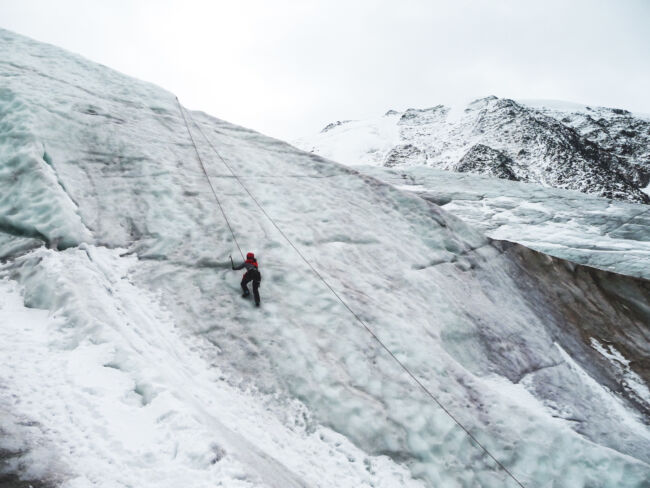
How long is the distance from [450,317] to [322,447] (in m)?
5.24

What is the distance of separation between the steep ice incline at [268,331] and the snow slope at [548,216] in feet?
9.76

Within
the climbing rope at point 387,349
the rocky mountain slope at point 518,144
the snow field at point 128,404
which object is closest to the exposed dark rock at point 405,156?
the rocky mountain slope at point 518,144

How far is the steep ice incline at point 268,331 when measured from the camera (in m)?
5.09

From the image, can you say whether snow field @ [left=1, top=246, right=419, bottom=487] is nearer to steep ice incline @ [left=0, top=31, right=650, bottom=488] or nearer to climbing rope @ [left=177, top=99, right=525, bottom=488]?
steep ice incline @ [left=0, top=31, right=650, bottom=488]

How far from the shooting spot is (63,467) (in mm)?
3893

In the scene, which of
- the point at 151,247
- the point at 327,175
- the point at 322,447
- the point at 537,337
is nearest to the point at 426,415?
the point at 322,447

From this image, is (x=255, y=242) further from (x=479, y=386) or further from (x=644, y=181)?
(x=644, y=181)

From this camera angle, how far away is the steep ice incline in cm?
509

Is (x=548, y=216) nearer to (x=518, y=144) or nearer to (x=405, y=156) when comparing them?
(x=405, y=156)

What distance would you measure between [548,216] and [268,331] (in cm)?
1857

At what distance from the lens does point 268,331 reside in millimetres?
8328

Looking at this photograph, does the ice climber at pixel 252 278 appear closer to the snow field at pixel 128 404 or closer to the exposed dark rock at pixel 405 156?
the snow field at pixel 128 404

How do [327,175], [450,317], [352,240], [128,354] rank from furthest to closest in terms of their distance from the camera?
[327,175] → [352,240] → [450,317] → [128,354]

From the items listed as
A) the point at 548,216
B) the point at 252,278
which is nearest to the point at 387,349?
the point at 252,278
